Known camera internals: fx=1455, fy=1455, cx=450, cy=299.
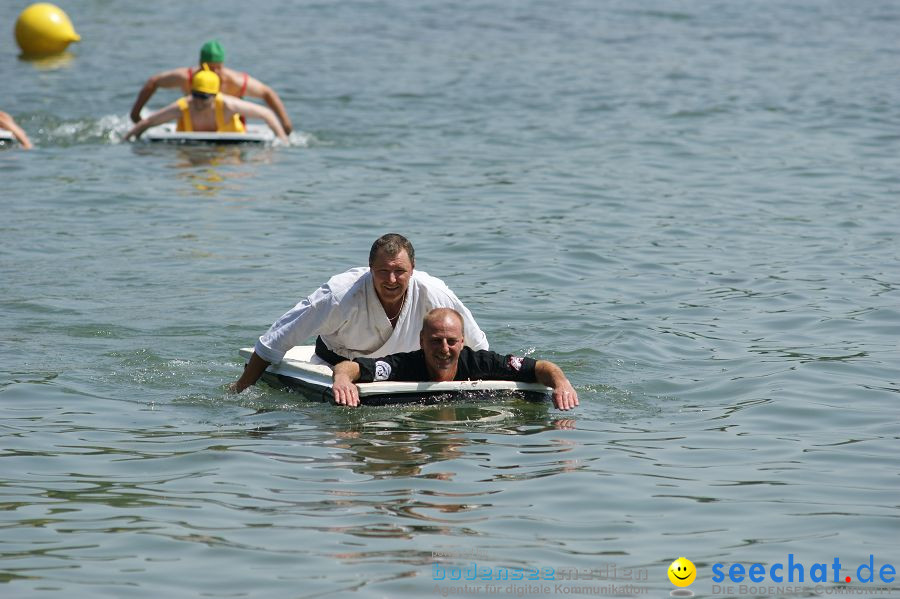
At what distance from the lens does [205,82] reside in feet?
58.7

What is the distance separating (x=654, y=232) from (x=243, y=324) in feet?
16.2

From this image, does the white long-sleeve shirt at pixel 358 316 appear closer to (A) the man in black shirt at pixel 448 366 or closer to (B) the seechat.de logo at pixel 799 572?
(A) the man in black shirt at pixel 448 366

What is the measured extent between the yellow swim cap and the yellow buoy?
32.1ft

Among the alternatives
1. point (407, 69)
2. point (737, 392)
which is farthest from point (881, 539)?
point (407, 69)

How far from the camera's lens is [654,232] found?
574 inches

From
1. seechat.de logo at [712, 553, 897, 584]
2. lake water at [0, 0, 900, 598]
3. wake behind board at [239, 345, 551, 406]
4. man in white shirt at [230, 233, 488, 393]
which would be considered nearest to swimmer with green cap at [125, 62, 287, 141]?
lake water at [0, 0, 900, 598]

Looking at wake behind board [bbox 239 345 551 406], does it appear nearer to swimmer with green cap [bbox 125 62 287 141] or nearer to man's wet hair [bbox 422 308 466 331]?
man's wet hair [bbox 422 308 466 331]

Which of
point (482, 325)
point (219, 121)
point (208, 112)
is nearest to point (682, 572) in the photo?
point (482, 325)

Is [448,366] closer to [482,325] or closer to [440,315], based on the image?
[440,315]

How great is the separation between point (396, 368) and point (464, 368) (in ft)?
1.35

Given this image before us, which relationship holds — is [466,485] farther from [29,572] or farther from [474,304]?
[474,304]

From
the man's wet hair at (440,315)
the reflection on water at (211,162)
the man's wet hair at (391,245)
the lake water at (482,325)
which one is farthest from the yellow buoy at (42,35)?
the man's wet hair at (440,315)

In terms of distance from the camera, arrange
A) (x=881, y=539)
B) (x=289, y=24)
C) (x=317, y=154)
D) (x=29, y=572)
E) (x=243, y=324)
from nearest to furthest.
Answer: (x=29, y=572)
(x=881, y=539)
(x=243, y=324)
(x=317, y=154)
(x=289, y=24)

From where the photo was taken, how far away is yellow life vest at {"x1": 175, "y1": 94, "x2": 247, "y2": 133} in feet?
59.5
